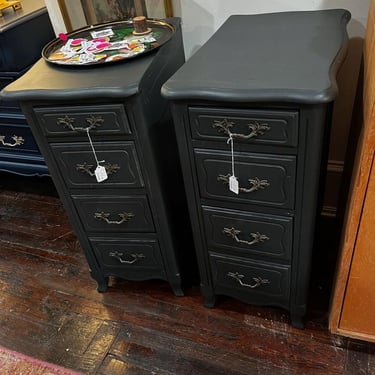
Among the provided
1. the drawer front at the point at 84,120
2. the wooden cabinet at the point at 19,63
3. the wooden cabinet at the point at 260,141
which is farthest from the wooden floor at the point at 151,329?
the drawer front at the point at 84,120

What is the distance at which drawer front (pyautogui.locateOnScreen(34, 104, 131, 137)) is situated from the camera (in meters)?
1.02

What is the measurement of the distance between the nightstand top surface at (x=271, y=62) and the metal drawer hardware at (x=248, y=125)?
0.07 metres

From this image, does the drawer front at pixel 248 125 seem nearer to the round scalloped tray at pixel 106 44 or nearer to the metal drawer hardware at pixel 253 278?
the round scalloped tray at pixel 106 44

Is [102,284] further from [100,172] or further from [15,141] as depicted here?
[15,141]

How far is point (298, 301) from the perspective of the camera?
1.24 m

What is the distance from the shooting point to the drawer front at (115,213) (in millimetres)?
1228

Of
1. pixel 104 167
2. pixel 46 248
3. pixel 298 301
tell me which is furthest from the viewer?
pixel 46 248

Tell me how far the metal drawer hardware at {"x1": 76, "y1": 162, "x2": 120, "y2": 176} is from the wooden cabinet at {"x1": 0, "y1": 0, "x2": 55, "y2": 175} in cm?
61

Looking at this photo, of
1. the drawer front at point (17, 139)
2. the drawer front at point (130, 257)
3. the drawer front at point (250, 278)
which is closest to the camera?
the drawer front at point (250, 278)

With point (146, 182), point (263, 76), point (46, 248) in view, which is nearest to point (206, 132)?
point (263, 76)

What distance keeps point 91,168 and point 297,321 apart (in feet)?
2.83

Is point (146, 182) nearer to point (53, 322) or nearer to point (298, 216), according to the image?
point (298, 216)

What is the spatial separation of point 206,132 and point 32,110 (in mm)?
511

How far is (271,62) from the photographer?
0.95 metres
